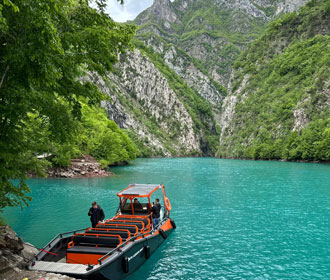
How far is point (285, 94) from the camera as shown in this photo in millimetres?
125312

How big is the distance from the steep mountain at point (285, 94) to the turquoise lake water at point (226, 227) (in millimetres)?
66337

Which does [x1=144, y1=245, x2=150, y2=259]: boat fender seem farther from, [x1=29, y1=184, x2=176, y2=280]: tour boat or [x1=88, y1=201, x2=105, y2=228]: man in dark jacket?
[x1=88, y1=201, x2=105, y2=228]: man in dark jacket

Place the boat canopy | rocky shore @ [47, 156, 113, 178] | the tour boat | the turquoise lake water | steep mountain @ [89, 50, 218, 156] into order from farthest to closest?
steep mountain @ [89, 50, 218, 156]
rocky shore @ [47, 156, 113, 178]
the boat canopy
the turquoise lake water
the tour boat

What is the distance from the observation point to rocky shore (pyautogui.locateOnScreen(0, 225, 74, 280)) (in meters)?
9.68

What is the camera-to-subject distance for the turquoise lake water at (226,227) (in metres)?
13.9

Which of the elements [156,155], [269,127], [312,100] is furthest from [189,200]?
[156,155]

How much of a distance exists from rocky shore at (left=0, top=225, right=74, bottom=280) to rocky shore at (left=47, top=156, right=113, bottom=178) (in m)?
35.4

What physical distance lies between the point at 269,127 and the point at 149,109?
77.7 meters

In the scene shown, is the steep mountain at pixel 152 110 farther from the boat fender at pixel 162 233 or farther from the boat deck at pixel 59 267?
the boat deck at pixel 59 267

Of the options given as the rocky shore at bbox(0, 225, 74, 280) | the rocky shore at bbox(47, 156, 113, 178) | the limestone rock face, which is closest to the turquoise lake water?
the rocky shore at bbox(0, 225, 74, 280)

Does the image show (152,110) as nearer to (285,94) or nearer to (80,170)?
(285,94)

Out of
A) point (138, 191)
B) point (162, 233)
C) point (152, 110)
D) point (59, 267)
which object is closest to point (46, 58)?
point (59, 267)

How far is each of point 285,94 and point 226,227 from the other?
119 m

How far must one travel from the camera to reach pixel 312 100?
103312mm
